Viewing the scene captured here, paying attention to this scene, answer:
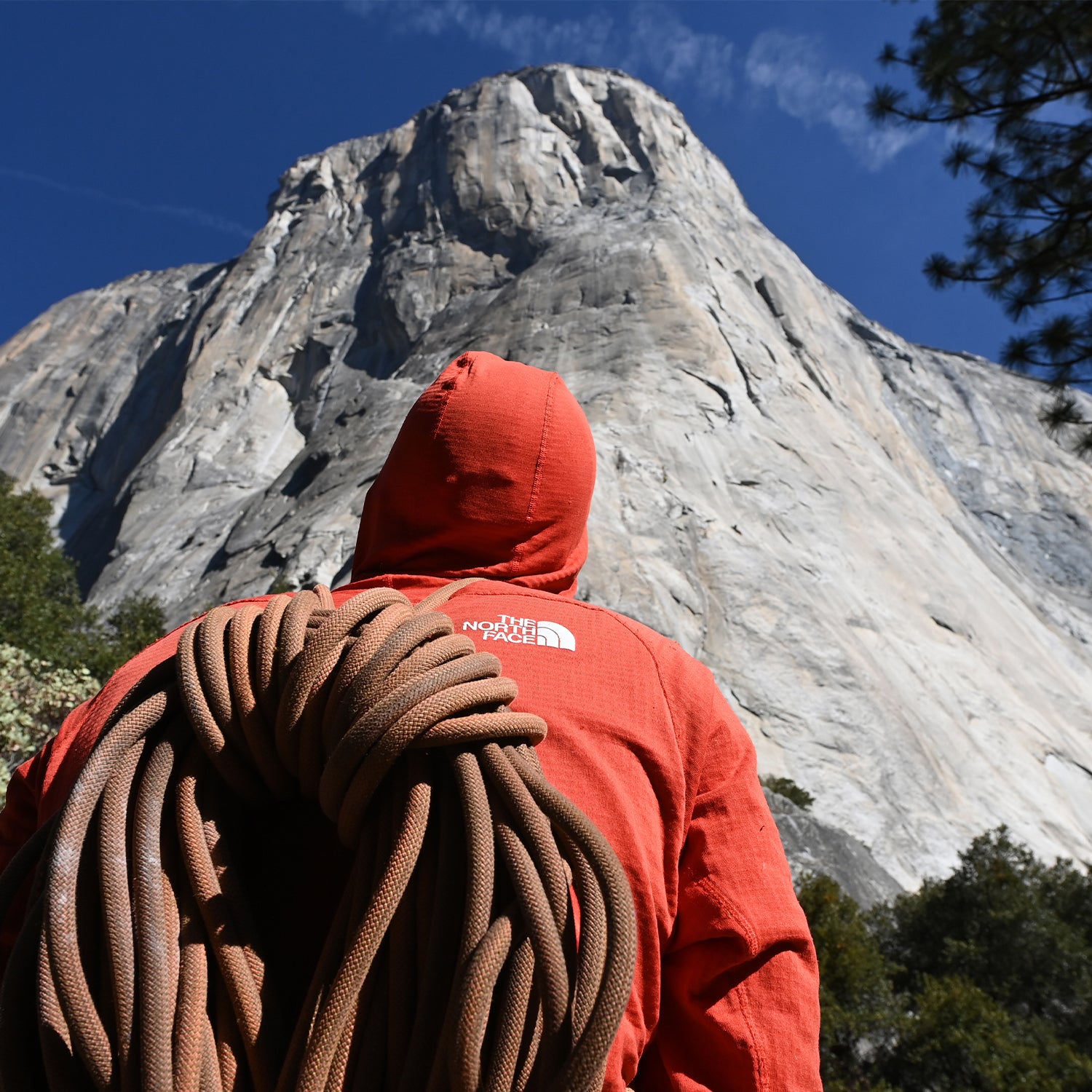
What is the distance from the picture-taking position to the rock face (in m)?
15.7

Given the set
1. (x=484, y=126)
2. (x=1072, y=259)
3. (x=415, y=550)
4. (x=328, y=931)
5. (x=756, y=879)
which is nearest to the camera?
(x=328, y=931)

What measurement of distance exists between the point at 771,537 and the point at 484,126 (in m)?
22.3

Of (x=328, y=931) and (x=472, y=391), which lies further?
(x=472, y=391)

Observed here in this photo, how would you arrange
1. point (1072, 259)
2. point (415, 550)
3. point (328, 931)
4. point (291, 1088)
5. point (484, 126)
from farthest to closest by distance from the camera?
point (484, 126), point (1072, 259), point (415, 550), point (328, 931), point (291, 1088)

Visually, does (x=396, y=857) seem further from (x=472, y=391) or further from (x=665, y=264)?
(x=665, y=264)

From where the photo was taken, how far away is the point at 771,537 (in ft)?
61.3

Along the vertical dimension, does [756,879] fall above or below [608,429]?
below

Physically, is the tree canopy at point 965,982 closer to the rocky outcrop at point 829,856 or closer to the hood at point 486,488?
the rocky outcrop at point 829,856

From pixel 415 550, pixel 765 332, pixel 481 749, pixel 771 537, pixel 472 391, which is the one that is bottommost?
pixel 481 749

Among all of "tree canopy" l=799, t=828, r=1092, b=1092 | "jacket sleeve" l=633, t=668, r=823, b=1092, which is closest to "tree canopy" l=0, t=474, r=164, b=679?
"tree canopy" l=799, t=828, r=1092, b=1092

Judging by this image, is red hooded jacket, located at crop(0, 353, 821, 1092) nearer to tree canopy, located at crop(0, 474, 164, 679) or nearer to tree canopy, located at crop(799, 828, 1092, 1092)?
tree canopy, located at crop(799, 828, 1092, 1092)

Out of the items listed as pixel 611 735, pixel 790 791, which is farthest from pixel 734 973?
pixel 790 791

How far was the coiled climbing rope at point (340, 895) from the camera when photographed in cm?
102

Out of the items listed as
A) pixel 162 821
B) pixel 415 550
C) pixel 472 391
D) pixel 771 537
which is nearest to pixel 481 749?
pixel 162 821
